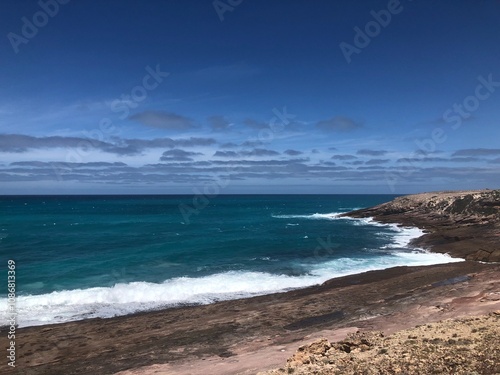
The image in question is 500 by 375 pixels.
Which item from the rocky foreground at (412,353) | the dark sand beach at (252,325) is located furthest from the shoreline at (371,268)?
the rocky foreground at (412,353)

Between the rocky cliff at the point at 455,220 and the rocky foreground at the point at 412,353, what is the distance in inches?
866

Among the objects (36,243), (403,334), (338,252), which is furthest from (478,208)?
(36,243)

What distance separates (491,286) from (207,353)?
15818 millimetres

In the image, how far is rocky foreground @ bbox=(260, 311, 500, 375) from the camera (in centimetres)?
938

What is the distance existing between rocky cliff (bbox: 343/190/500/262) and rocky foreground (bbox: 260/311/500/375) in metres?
22.0

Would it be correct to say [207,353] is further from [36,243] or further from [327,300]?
[36,243]

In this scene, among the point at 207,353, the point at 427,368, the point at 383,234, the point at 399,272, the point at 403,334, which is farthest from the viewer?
the point at 383,234

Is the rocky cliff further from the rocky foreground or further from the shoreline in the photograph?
the rocky foreground

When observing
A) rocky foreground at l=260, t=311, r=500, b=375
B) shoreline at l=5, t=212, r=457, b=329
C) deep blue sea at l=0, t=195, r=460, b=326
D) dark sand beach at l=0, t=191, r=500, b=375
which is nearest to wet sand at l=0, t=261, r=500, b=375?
dark sand beach at l=0, t=191, r=500, b=375

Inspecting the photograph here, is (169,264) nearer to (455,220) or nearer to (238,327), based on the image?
(238,327)

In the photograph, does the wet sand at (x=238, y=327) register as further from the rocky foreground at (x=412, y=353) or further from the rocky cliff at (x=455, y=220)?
the rocky cliff at (x=455, y=220)

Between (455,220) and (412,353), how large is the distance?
48948 millimetres

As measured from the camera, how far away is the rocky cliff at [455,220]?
34969 millimetres

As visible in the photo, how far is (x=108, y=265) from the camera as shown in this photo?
104ft
